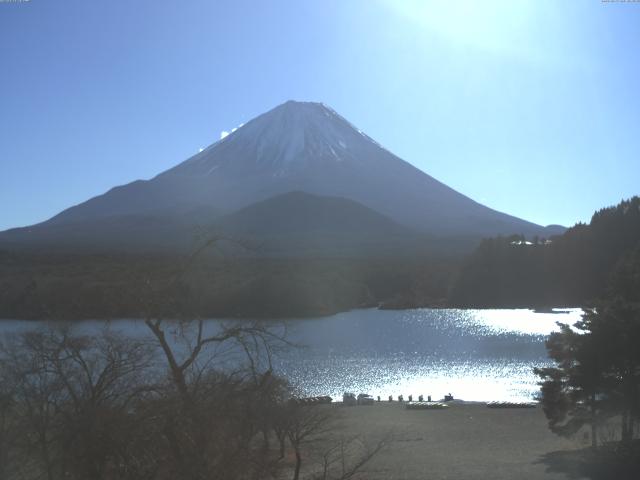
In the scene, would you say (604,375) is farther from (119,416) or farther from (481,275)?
(481,275)

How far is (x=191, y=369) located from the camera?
4434 mm

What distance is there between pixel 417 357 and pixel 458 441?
1194 centimetres

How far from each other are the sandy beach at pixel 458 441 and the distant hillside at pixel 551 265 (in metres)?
32.9

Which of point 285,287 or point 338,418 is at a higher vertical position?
point 285,287

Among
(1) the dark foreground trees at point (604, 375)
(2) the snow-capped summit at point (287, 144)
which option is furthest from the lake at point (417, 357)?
(2) the snow-capped summit at point (287, 144)

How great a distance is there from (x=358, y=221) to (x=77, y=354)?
64682mm

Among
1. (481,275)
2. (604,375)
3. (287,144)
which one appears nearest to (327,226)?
(287,144)

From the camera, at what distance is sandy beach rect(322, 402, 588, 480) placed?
872 cm

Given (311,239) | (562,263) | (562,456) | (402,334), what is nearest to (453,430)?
(562,456)

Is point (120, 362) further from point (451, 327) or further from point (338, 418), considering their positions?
point (451, 327)

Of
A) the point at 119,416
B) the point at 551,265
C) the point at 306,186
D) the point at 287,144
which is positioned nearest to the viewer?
the point at 119,416

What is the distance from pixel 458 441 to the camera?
Result: 452 inches

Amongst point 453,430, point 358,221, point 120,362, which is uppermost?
point 358,221

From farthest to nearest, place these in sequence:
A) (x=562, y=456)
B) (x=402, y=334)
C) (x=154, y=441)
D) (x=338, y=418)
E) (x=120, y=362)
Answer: (x=402, y=334)
(x=338, y=418)
(x=562, y=456)
(x=120, y=362)
(x=154, y=441)
